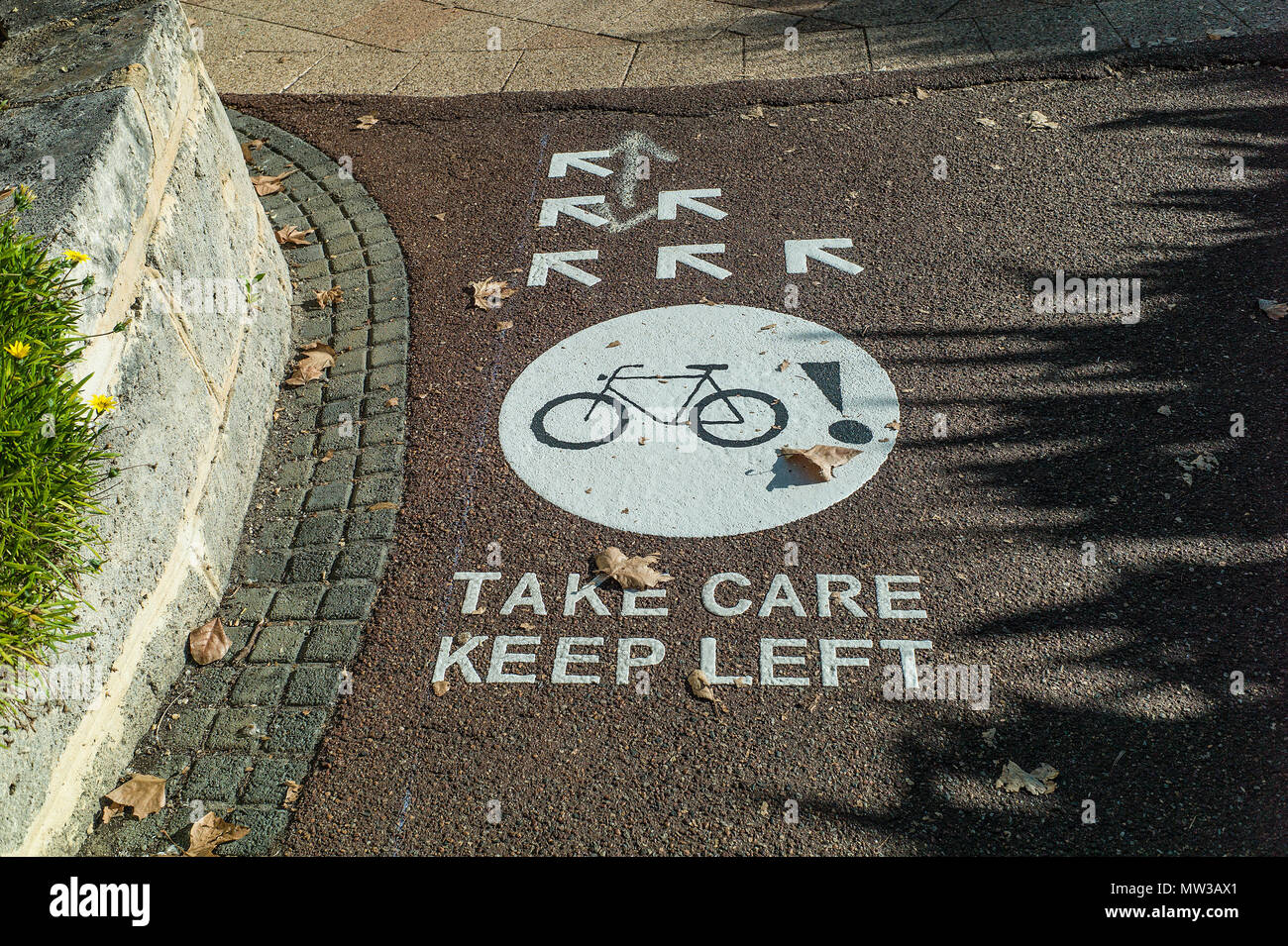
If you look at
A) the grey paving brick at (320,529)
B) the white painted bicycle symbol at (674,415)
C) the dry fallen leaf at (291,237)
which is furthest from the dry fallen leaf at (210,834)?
the dry fallen leaf at (291,237)

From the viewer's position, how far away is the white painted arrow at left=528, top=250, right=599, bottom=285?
587 centimetres

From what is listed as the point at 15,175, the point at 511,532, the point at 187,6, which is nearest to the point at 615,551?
the point at 511,532

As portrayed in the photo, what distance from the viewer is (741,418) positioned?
4859 millimetres

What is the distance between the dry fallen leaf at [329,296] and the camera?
19.2 feet

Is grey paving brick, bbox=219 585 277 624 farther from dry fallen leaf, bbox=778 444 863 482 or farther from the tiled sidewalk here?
the tiled sidewalk

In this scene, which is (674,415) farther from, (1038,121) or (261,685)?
(1038,121)

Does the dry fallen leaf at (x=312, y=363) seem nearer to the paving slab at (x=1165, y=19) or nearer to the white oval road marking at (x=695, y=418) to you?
the white oval road marking at (x=695, y=418)

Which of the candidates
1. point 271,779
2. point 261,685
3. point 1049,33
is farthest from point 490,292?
point 1049,33

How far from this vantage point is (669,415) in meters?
4.91

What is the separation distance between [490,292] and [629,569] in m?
2.26

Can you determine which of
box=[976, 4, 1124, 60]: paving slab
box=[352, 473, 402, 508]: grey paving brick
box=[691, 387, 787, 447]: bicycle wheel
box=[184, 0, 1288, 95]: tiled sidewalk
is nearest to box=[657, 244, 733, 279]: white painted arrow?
box=[691, 387, 787, 447]: bicycle wheel

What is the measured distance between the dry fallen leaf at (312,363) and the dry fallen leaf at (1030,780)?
3748mm

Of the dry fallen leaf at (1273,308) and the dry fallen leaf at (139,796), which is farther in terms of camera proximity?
the dry fallen leaf at (1273,308)
